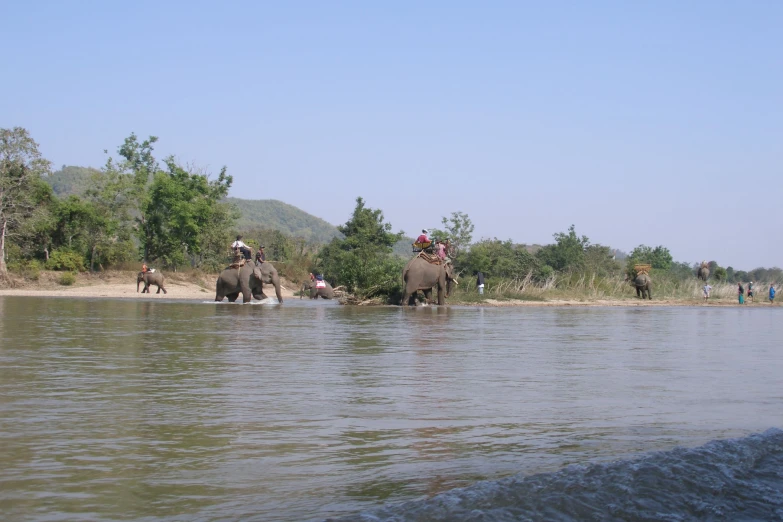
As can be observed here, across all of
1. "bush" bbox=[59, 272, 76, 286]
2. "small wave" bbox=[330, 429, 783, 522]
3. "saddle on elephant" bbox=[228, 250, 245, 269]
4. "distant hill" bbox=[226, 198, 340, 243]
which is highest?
"distant hill" bbox=[226, 198, 340, 243]

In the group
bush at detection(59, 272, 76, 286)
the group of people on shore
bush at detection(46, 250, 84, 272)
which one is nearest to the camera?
the group of people on shore

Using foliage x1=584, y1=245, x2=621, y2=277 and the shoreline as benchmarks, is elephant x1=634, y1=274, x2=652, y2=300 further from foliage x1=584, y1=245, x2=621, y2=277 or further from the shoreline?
foliage x1=584, y1=245, x2=621, y2=277

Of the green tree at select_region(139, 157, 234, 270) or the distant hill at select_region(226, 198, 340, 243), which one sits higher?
the distant hill at select_region(226, 198, 340, 243)

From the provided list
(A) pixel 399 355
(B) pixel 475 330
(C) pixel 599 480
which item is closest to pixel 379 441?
(C) pixel 599 480

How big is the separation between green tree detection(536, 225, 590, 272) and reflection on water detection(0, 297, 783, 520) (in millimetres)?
39037

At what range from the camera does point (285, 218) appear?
160m

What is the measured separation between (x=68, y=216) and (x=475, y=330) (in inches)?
1282

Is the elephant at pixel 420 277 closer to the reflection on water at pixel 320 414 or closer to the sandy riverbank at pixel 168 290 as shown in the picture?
the sandy riverbank at pixel 168 290

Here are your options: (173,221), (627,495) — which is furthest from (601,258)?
(627,495)

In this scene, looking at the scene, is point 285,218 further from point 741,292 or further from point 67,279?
point 741,292

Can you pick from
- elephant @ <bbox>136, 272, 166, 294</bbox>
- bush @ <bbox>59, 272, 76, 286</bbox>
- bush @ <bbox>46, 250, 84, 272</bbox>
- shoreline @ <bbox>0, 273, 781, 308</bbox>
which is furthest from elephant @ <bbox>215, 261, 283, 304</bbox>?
bush @ <bbox>46, 250, 84, 272</bbox>

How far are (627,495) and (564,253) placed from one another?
48383 mm

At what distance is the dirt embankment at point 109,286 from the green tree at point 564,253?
680 inches

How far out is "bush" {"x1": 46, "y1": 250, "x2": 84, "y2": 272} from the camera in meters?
39.6
